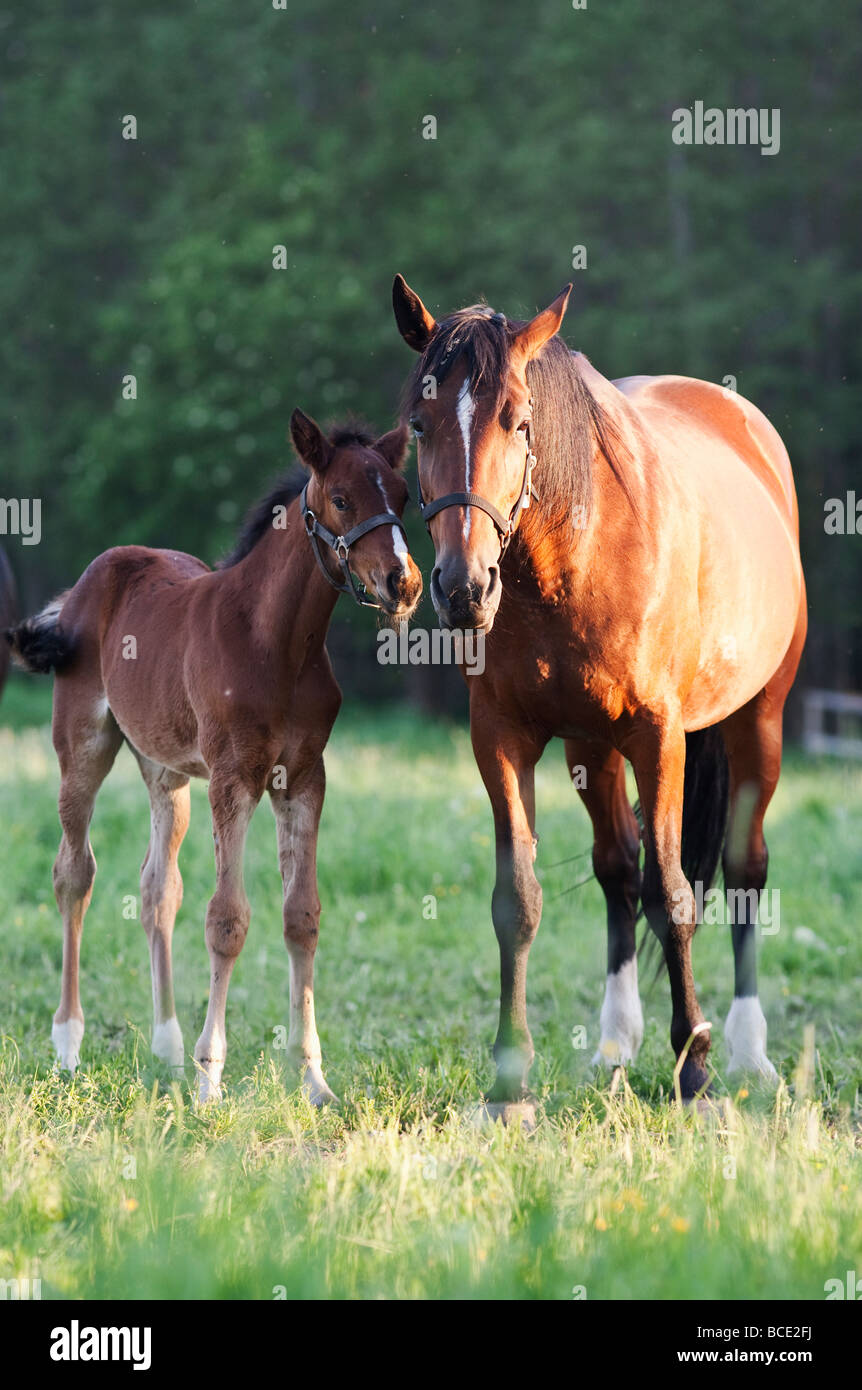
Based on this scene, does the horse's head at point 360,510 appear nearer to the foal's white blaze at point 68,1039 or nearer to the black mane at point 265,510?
the black mane at point 265,510

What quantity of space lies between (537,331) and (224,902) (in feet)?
7.02

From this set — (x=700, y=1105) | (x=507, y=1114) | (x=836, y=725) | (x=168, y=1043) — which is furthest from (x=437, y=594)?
(x=836, y=725)

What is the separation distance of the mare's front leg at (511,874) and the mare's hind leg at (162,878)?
138 centimetres

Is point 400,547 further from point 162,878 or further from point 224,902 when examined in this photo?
point 162,878

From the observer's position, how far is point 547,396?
4.34 m

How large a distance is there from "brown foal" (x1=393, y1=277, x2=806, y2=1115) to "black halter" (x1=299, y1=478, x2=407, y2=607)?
1.06 ft

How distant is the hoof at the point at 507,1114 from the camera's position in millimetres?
4465

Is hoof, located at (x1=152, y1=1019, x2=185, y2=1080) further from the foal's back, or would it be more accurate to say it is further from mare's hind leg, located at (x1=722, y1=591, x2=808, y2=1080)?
mare's hind leg, located at (x1=722, y1=591, x2=808, y2=1080)

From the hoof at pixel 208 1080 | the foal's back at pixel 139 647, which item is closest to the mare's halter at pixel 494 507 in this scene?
the foal's back at pixel 139 647

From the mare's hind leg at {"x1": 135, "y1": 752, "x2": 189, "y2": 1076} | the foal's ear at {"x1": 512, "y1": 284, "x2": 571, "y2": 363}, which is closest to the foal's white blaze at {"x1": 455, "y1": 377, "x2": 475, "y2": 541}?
the foal's ear at {"x1": 512, "y1": 284, "x2": 571, "y2": 363}

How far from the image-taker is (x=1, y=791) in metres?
11.2

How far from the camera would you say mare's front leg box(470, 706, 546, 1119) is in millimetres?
4750

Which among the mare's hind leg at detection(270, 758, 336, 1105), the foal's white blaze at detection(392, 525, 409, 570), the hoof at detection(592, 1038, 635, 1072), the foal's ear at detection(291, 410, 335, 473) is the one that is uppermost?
the foal's ear at detection(291, 410, 335, 473)

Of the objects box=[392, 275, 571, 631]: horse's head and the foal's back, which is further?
the foal's back
